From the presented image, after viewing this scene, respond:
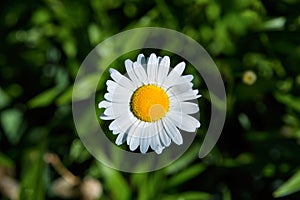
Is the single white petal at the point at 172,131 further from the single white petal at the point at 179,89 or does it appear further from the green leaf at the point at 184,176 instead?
the green leaf at the point at 184,176

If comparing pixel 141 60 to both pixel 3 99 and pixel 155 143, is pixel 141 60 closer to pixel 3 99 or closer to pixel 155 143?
pixel 155 143

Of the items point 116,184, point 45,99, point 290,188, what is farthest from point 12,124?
point 290,188

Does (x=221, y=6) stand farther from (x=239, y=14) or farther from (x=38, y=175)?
(x=38, y=175)

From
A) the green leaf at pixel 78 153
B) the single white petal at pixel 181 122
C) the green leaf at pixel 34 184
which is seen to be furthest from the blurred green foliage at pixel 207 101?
the single white petal at pixel 181 122

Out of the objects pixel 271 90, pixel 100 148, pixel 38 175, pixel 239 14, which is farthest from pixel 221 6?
pixel 38 175

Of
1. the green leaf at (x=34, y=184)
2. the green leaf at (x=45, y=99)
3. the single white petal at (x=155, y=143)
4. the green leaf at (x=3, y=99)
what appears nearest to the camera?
the single white petal at (x=155, y=143)

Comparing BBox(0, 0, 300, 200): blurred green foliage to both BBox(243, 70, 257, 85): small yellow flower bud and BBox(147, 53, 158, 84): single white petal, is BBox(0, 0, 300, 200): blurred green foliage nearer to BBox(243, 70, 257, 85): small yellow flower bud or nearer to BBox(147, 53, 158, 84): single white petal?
BBox(243, 70, 257, 85): small yellow flower bud

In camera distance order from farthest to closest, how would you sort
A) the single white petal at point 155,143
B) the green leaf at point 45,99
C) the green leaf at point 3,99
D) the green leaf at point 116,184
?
the green leaf at point 3,99 < the green leaf at point 45,99 < the green leaf at point 116,184 < the single white petal at point 155,143
